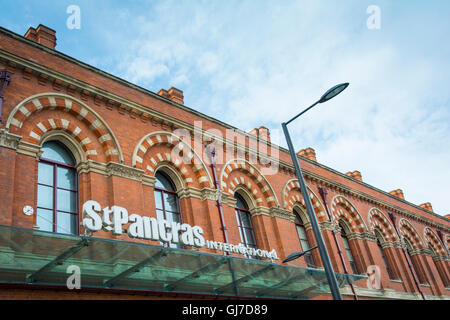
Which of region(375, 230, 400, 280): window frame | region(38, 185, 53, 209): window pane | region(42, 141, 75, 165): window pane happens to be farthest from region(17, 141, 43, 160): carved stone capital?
region(375, 230, 400, 280): window frame

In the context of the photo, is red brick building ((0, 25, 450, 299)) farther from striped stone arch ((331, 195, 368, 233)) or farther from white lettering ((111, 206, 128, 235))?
striped stone arch ((331, 195, 368, 233))

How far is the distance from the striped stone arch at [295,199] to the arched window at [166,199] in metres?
6.13

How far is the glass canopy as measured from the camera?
30.2 ft

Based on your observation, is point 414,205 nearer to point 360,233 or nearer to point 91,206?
point 360,233

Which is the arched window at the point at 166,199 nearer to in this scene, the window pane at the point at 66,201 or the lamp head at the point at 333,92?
the window pane at the point at 66,201

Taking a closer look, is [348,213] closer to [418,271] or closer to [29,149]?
[418,271]

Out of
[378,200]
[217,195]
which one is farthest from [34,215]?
[378,200]

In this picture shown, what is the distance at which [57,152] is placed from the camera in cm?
1368

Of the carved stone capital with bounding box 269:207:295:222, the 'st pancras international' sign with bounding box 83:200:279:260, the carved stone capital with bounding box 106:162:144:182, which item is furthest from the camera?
the carved stone capital with bounding box 269:207:295:222

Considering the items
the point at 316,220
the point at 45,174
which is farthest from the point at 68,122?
the point at 316,220

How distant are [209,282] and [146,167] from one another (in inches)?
193

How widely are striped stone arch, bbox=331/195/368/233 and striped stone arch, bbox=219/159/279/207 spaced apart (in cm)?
577
